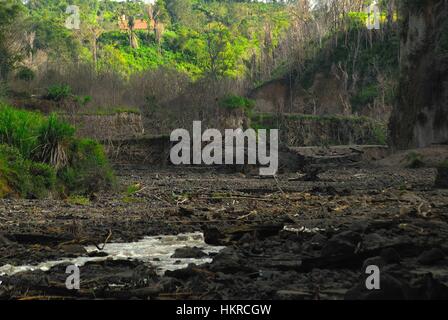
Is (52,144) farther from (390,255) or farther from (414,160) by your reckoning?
(414,160)

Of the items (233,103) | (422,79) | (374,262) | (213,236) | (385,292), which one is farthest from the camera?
(233,103)

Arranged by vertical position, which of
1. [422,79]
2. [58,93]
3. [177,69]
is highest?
[177,69]

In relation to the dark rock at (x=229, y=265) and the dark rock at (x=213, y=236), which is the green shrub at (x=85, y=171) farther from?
the dark rock at (x=229, y=265)

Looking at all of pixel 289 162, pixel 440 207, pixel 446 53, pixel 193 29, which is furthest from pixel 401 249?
pixel 193 29

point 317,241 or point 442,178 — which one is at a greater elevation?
point 442,178

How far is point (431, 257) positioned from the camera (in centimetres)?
694

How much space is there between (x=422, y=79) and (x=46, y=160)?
16247 mm

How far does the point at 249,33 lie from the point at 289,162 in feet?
261

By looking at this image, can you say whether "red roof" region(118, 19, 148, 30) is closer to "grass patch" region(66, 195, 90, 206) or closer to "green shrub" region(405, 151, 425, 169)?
"green shrub" region(405, 151, 425, 169)

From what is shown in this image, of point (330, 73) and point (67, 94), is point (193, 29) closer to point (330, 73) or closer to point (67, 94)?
point (330, 73)

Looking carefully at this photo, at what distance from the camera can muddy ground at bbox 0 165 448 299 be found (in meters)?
6.19

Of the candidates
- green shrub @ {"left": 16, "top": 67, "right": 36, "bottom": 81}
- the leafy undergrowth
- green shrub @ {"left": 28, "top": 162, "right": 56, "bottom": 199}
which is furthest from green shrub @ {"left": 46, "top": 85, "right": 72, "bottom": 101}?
green shrub @ {"left": 28, "top": 162, "right": 56, "bottom": 199}

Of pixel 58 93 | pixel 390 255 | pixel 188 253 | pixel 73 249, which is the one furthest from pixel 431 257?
pixel 58 93

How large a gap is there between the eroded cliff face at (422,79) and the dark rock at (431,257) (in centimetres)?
2175
